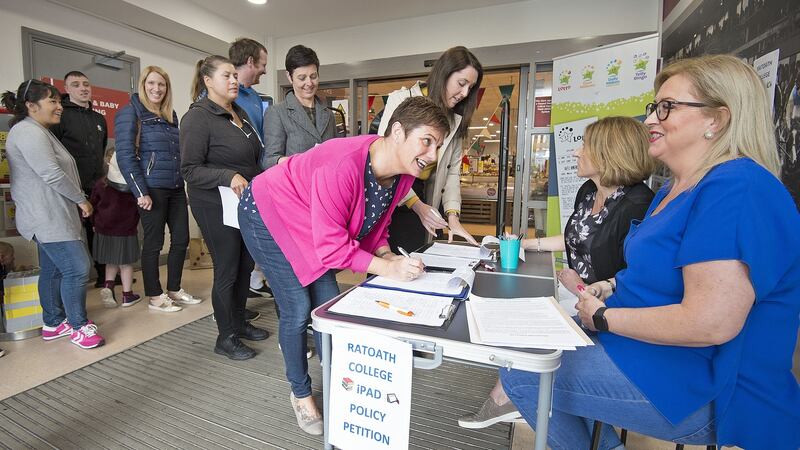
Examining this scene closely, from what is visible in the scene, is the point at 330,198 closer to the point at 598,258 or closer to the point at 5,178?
the point at 598,258

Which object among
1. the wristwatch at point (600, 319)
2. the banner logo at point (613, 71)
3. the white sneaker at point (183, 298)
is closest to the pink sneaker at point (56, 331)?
the white sneaker at point (183, 298)

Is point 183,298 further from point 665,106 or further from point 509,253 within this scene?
point 665,106

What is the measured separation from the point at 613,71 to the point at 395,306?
3.17 metres

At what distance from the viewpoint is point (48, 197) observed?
7.43 ft

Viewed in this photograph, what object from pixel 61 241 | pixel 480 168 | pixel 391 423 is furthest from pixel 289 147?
pixel 480 168

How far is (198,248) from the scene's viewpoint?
421 centimetres

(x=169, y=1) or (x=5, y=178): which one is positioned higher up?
(x=169, y=1)

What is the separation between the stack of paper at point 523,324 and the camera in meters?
0.83

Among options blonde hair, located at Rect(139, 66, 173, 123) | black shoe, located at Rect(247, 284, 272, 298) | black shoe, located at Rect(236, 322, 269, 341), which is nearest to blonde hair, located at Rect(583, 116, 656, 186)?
black shoe, located at Rect(236, 322, 269, 341)

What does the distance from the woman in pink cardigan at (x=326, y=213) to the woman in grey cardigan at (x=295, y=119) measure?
80cm

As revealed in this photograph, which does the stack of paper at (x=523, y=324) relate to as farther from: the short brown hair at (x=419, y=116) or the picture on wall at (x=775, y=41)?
the picture on wall at (x=775, y=41)

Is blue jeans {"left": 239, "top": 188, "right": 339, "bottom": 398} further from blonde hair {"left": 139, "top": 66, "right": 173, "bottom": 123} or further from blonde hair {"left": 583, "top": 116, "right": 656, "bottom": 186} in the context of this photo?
blonde hair {"left": 139, "top": 66, "right": 173, "bottom": 123}

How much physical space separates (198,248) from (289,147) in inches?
99.3

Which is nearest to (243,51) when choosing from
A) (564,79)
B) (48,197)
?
(48,197)
